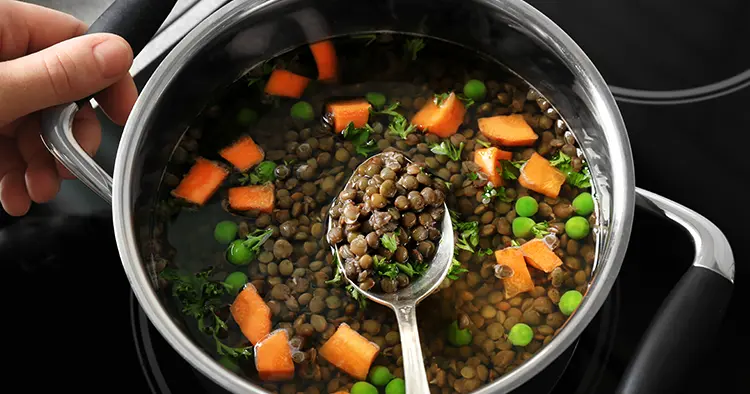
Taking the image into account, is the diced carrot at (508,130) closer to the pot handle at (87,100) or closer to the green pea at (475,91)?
the green pea at (475,91)

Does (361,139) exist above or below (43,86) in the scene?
below

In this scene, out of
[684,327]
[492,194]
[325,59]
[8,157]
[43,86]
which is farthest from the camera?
[8,157]

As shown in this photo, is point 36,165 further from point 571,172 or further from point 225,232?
point 571,172

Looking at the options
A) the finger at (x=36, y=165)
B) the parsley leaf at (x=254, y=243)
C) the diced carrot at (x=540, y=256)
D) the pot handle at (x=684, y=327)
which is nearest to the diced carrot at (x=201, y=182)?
the parsley leaf at (x=254, y=243)

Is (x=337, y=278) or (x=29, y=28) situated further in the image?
(x=29, y=28)

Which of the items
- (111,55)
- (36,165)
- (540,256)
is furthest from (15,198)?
(540,256)

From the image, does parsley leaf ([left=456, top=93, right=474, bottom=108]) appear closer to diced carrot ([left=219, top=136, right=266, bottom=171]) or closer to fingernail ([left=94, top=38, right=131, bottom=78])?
diced carrot ([left=219, top=136, right=266, bottom=171])

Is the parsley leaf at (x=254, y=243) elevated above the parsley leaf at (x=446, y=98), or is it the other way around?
the parsley leaf at (x=446, y=98)

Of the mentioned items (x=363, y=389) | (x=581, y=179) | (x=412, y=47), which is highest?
(x=412, y=47)

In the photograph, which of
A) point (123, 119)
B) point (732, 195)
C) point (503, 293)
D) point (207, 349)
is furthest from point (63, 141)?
point (732, 195)
